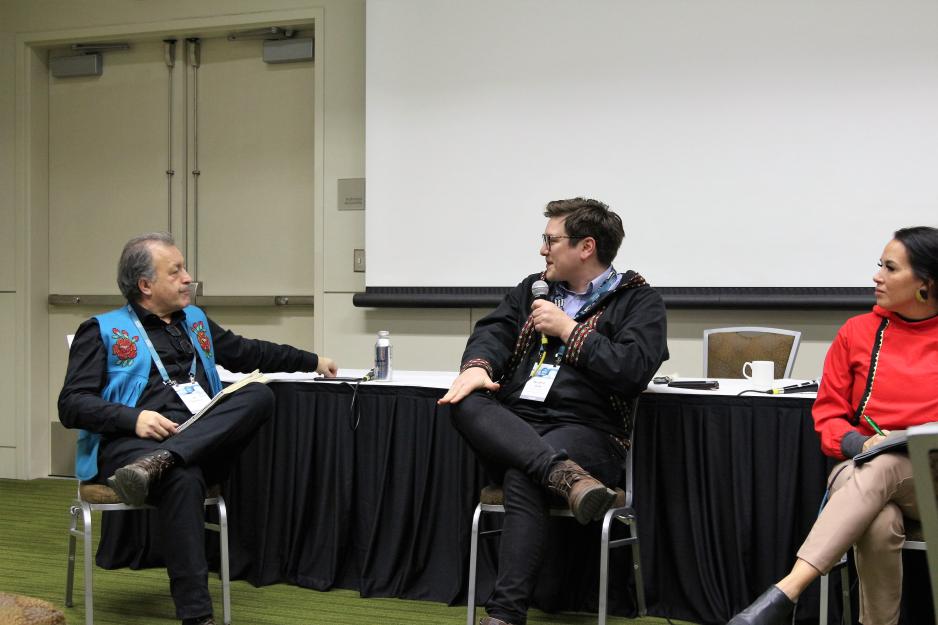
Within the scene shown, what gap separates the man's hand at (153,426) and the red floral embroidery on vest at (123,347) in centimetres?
22

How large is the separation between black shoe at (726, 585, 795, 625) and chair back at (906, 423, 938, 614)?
112 cm

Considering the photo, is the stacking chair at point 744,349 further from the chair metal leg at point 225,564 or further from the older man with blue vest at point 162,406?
the chair metal leg at point 225,564

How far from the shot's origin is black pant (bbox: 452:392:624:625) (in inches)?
96.7

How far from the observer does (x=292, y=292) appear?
5.59 metres

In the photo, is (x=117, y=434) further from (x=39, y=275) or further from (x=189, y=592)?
(x=39, y=275)

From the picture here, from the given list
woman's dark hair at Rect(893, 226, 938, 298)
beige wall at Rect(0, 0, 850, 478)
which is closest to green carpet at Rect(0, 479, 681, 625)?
woman's dark hair at Rect(893, 226, 938, 298)

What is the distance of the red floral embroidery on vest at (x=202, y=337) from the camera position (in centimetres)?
311

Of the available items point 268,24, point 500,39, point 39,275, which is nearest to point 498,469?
point 500,39

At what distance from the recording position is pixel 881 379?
2.51 metres

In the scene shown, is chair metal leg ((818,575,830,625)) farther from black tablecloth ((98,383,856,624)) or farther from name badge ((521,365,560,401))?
name badge ((521,365,560,401))

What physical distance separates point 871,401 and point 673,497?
27.2 inches

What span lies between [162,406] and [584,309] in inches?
53.0

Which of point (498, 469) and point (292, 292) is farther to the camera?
point (292, 292)

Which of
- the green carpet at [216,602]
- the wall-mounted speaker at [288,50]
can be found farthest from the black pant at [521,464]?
the wall-mounted speaker at [288,50]
